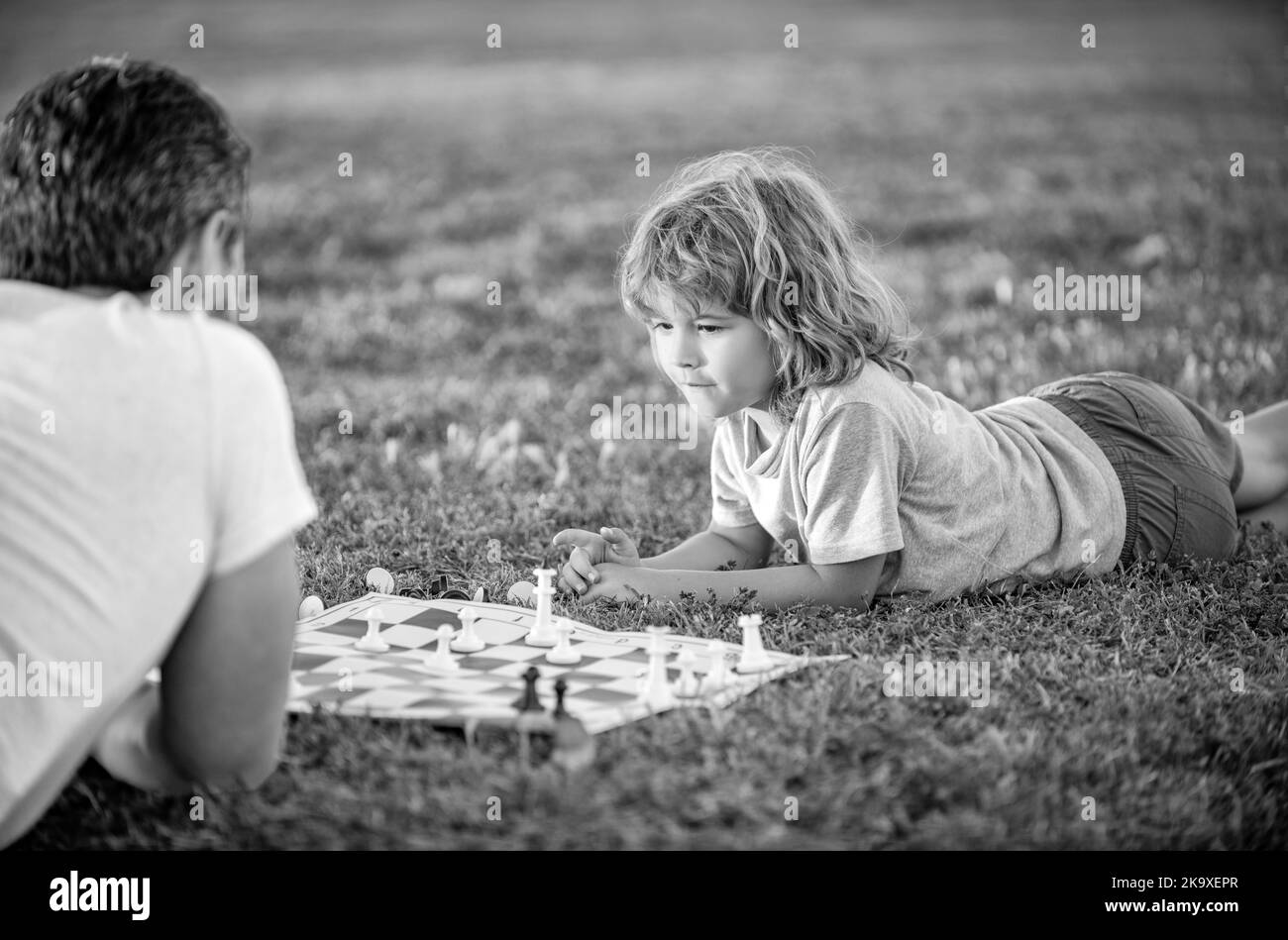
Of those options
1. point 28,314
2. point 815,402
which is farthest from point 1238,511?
point 28,314

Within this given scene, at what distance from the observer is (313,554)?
5977mm

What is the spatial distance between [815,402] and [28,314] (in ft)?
9.02

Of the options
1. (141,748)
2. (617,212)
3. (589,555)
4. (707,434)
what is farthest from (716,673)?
(617,212)

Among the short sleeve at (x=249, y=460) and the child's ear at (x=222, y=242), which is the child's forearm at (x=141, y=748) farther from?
the child's ear at (x=222, y=242)

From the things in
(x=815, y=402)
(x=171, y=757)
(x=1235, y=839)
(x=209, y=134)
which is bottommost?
(x=1235, y=839)

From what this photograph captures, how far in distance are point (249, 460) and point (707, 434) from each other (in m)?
4.91

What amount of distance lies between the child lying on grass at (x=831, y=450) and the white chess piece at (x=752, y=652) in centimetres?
72

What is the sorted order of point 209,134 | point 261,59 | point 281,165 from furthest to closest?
point 261,59 < point 281,165 < point 209,134

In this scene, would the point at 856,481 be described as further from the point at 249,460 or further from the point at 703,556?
the point at 249,460

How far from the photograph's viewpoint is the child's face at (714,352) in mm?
5129

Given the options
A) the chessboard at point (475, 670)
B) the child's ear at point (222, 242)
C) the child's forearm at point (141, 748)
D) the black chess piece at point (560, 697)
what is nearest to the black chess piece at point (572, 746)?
the black chess piece at point (560, 697)

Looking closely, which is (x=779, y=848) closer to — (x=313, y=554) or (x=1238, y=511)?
(x=313, y=554)

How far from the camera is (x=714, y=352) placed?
5.14 metres

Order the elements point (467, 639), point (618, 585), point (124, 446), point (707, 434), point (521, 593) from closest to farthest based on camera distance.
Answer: point (124, 446)
point (467, 639)
point (618, 585)
point (521, 593)
point (707, 434)
